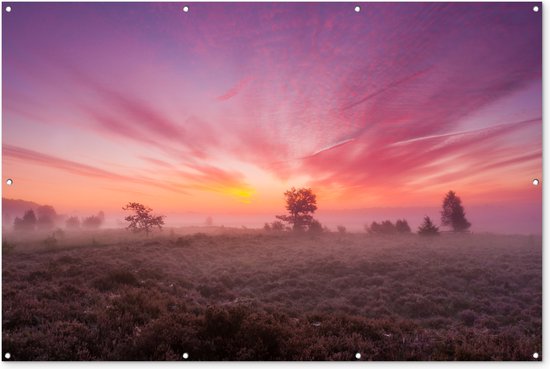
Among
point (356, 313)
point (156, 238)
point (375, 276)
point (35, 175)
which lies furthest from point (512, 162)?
point (35, 175)

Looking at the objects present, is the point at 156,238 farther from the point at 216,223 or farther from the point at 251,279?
the point at 251,279

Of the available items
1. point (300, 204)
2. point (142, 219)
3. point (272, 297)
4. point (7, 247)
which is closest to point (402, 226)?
point (300, 204)

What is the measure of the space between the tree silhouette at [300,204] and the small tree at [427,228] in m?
2.93

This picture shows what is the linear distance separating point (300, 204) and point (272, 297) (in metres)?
2.98

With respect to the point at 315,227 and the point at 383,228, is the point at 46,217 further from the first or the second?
the point at 383,228

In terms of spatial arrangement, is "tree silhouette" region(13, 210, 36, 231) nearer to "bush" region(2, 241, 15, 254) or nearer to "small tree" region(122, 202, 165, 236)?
"bush" region(2, 241, 15, 254)

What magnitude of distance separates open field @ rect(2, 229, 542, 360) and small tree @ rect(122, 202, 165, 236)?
1.34ft

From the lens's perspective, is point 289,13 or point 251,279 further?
point 251,279

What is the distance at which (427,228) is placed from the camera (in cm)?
805

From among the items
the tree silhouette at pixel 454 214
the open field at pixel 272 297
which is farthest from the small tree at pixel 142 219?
the tree silhouette at pixel 454 214

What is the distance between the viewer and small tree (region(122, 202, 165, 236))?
7.27 metres

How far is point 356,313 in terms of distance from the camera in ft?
25.3

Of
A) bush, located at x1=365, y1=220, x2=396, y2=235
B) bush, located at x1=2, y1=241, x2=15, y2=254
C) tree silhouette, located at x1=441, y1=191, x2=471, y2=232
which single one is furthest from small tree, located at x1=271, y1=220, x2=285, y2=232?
bush, located at x1=2, y1=241, x2=15, y2=254

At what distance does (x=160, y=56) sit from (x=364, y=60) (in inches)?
193
